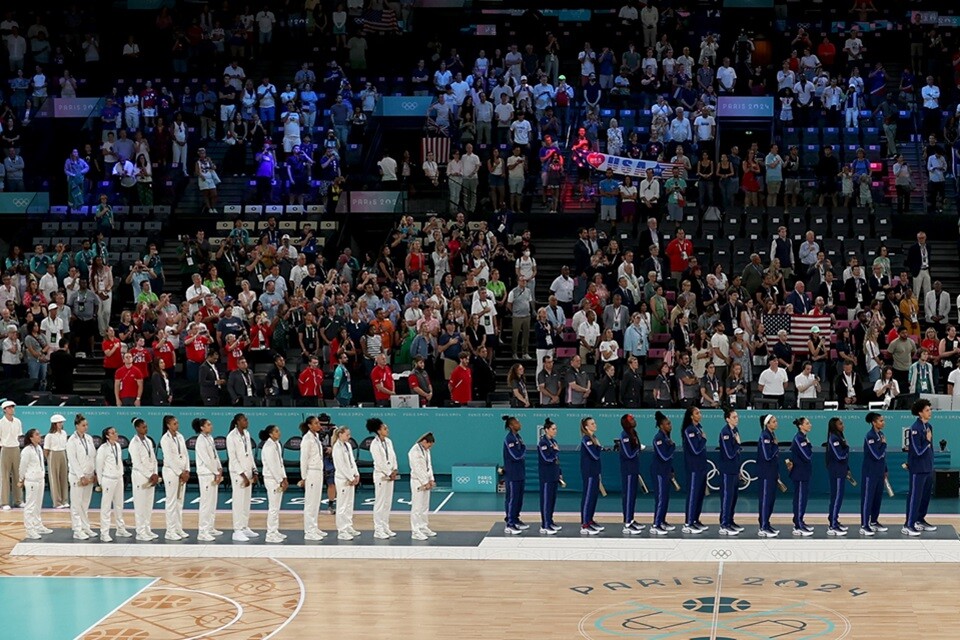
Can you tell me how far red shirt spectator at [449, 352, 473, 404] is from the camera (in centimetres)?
2670

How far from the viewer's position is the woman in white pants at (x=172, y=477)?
71.3 ft

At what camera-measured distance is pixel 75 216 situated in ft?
112

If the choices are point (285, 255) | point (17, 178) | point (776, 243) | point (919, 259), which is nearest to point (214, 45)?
point (17, 178)

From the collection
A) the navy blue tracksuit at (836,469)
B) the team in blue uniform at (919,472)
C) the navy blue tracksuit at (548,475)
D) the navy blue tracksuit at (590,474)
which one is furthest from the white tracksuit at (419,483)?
the team in blue uniform at (919,472)

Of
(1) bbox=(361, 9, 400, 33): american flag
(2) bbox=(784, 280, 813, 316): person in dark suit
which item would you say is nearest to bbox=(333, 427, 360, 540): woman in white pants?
(2) bbox=(784, 280, 813, 316): person in dark suit

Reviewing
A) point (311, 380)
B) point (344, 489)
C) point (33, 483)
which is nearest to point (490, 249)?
point (311, 380)

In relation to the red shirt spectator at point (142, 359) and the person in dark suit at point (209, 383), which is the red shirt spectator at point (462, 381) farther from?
the red shirt spectator at point (142, 359)

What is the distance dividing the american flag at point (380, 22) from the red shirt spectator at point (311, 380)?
1442 centimetres

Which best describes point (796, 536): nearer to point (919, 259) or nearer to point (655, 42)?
point (919, 259)

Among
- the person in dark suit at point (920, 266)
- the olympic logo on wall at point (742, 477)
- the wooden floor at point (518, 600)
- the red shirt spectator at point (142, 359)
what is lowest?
the wooden floor at point (518, 600)

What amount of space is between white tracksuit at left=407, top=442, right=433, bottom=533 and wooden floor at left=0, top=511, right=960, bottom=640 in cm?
119

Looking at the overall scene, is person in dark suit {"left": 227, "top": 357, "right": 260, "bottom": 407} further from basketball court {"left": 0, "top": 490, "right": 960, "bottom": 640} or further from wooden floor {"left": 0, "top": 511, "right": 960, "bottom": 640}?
wooden floor {"left": 0, "top": 511, "right": 960, "bottom": 640}

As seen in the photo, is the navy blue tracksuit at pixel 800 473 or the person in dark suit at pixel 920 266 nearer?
the navy blue tracksuit at pixel 800 473

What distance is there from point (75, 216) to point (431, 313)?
35.3 feet
